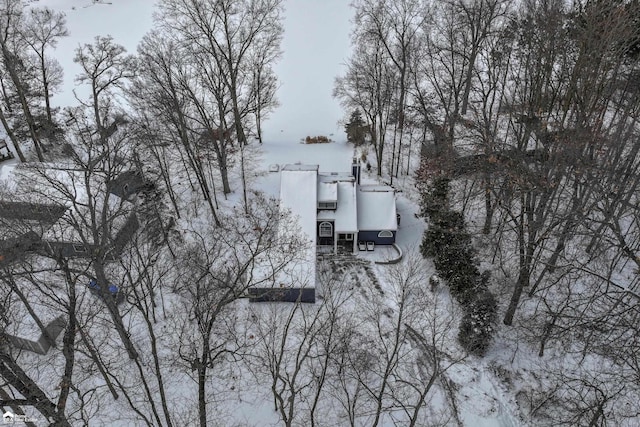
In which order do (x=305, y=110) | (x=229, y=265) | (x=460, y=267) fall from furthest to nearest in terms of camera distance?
1. (x=305, y=110)
2. (x=229, y=265)
3. (x=460, y=267)

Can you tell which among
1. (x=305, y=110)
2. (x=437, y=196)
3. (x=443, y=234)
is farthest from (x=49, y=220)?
(x=305, y=110)

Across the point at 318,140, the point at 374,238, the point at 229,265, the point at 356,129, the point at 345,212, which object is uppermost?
the point at 356,129

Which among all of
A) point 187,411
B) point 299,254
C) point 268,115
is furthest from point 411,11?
point 187,411

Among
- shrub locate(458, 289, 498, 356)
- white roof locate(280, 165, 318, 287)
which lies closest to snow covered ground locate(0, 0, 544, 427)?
shrub locate(458, 289, 498, 356)

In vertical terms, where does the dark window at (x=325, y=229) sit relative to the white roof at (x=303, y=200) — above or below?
below

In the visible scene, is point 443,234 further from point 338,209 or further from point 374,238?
point 338,209

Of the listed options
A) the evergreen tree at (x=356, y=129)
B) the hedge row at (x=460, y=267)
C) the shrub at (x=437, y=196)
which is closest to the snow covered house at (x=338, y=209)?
the shrub at (x=437, y=196)

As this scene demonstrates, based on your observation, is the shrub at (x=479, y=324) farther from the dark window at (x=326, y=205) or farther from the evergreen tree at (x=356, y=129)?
the evergreen tree at (x=356, y=129)

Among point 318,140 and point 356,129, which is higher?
point 356,129
